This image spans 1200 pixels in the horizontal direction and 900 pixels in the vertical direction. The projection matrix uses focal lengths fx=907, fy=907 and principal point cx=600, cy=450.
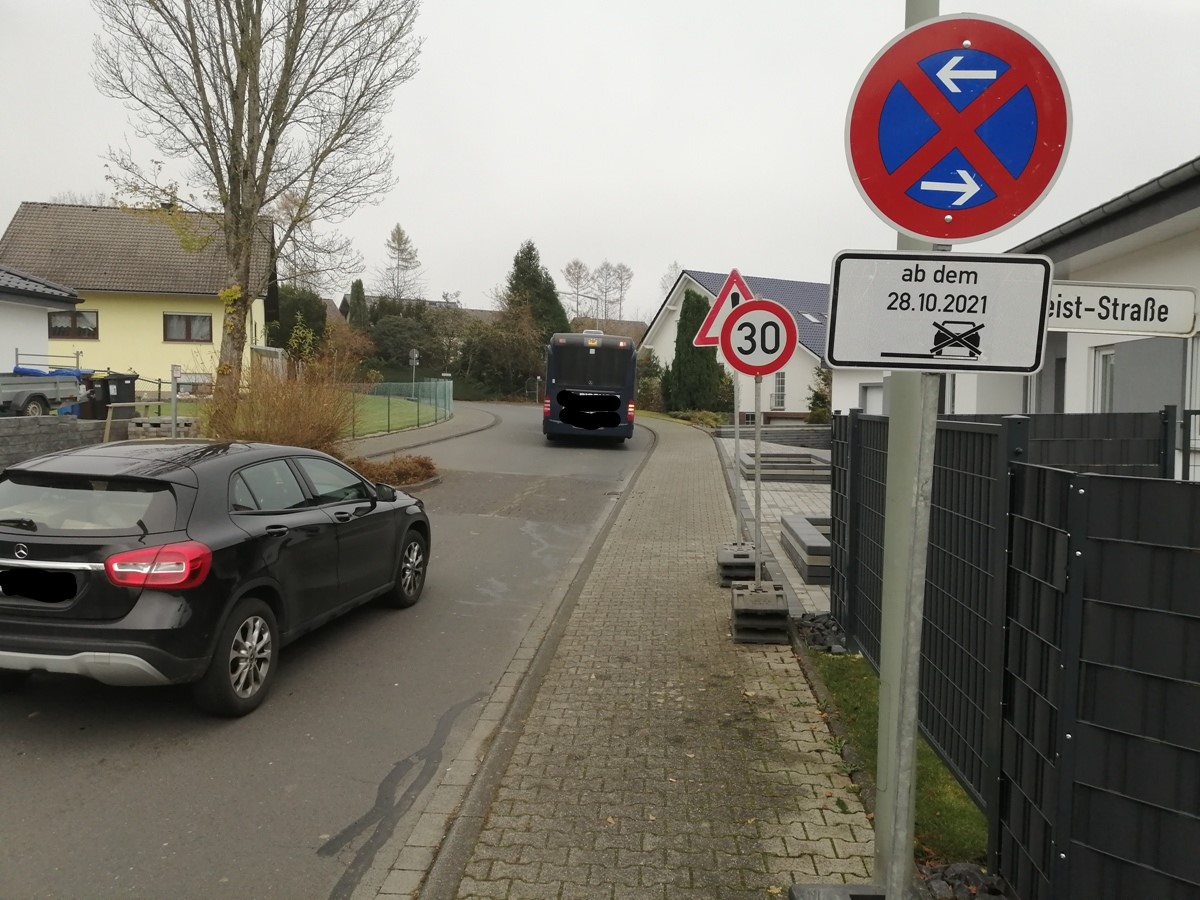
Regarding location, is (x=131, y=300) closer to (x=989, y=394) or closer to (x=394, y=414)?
(x=394, y=414)

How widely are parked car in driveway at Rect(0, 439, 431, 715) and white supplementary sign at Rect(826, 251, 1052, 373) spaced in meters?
3.89

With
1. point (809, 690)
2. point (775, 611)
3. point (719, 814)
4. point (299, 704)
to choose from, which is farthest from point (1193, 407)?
point (299, 704)

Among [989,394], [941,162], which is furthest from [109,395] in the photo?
[941,162]

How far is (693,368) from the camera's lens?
1684 inches

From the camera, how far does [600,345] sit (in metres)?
25.4

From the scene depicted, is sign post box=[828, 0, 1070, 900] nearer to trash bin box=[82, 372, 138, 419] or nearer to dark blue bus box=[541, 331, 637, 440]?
dark blue bus box=[541, 331, 637, 440]

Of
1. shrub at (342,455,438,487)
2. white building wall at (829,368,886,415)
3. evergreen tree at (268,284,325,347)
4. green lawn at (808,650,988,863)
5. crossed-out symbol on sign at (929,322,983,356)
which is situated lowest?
green lawn at (808,650,988,863)

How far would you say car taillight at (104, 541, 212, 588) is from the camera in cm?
477

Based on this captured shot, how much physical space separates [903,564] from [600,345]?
2251 cm

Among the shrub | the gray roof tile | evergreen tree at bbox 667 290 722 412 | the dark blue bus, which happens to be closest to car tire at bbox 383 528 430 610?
the shrub

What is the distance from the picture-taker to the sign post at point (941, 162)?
8.13 feet

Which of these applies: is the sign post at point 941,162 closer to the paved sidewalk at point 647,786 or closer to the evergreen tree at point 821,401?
the paved sidewalk at point 647,786

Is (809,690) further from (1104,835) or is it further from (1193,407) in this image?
(1193,407)

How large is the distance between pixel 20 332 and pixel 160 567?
24.9m
